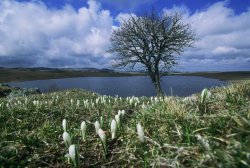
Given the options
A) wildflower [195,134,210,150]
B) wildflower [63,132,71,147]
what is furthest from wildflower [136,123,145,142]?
wildflower [63,132,71,147]

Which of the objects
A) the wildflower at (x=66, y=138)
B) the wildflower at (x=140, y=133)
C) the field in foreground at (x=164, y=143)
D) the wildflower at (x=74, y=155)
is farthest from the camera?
the wildflower at (x=66, y=138)

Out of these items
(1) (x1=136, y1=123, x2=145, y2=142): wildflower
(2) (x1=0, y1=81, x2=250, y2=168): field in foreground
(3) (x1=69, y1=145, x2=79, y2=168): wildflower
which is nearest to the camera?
(2) (x1=0, y1=81, x2=250, y2=168): field in foreground

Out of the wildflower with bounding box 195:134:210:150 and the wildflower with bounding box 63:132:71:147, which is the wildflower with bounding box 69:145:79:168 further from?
the wildflower with bounding box 195:134:210:150

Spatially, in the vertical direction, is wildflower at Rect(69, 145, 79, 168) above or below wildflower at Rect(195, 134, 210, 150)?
below

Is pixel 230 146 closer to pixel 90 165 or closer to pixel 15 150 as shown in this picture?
pixel 90 165

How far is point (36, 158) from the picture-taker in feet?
16.5

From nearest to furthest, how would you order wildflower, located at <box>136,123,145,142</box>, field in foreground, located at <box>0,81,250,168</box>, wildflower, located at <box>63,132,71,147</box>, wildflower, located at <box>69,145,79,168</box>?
field in foreground, located at <box>0,81,250,168</box> → wildflower, located at <box>69,145,79,168</box> → wildflower, located at <box>136,123,145,142</box> → wildflower, located at <box>63,132,71,147</box>

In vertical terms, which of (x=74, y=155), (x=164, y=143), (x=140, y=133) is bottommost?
(x=74, y=155)

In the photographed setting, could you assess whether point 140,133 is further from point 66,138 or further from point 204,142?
point 66,138

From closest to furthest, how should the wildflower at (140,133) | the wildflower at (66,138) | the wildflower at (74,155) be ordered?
the wildflower at (74,155)
the wildflower at (140,133)
the wildflower at (66,138)

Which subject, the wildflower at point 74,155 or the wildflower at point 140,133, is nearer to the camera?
the wildflower at point 74,155

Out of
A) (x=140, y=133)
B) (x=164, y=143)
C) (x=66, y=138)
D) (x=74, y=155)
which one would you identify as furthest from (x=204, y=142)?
(x=66, y=138)

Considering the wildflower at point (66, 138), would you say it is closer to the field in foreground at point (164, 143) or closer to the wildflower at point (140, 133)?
the field in foreground at point (164, 143)

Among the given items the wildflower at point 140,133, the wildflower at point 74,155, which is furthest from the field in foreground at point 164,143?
the wildflower at point 74,155
